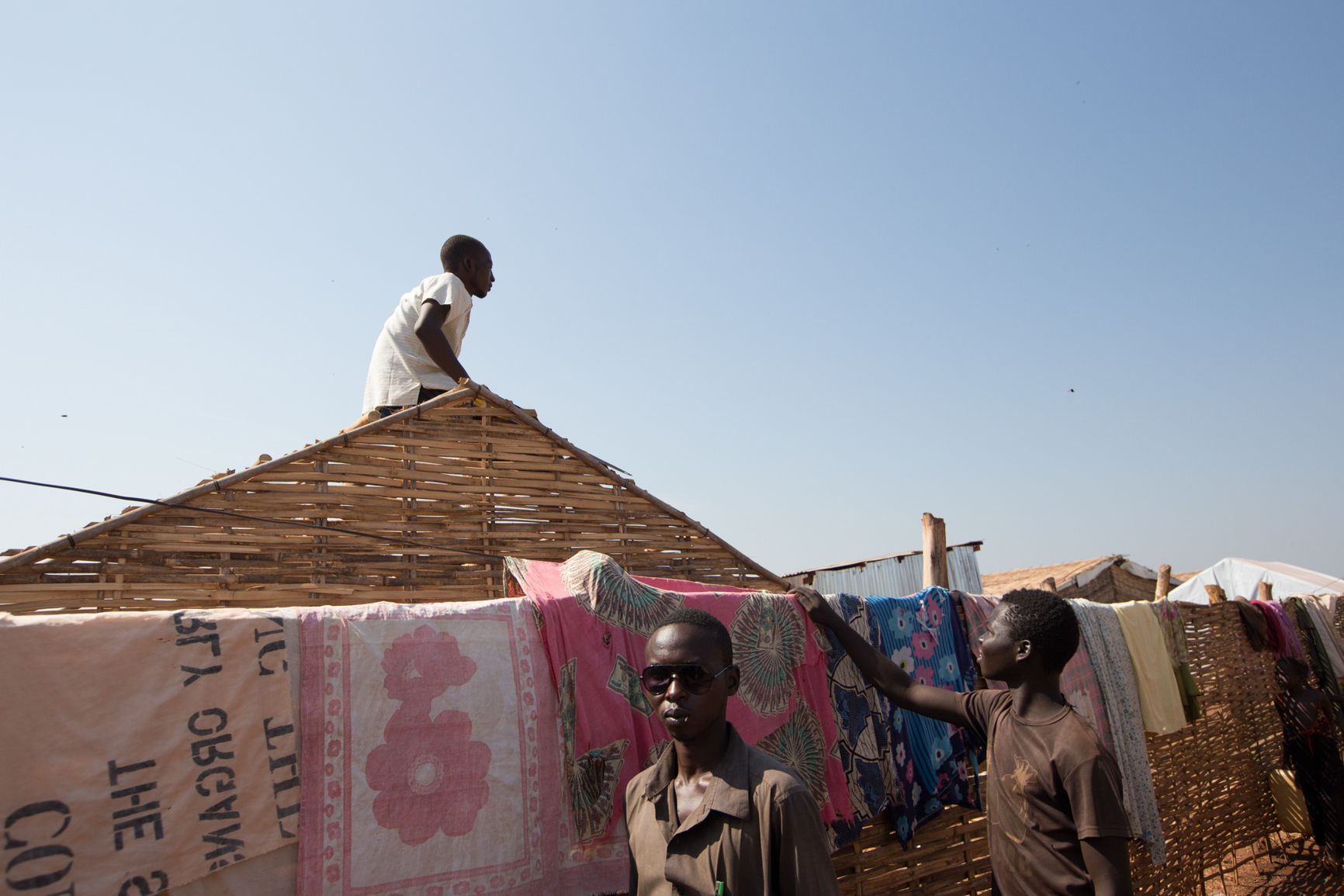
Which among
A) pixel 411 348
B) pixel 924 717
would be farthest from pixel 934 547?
pixel 411 348

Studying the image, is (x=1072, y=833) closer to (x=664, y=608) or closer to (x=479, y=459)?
(x=664, y=608)

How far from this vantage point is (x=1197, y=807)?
242 inches

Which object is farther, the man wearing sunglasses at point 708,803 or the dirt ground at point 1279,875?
the dirt ground at point 1279,875

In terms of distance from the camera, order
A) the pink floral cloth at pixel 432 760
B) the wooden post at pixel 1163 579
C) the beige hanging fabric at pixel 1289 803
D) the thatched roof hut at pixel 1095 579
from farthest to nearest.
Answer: the thatched roof hut at pixel 1095 579 → the wooden post at pixel 1163 579 → the beige hanging fabric at pixel 1289 803 → the pink floral cloth at pixel 432 760

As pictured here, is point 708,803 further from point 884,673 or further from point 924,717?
point 924,717

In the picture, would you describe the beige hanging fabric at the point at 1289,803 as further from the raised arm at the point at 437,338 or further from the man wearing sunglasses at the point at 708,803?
the raised arm at the point at 437,338

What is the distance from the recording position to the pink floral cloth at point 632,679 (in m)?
2.81

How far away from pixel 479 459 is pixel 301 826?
3.25 metres

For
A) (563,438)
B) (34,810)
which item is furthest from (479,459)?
(34,810)

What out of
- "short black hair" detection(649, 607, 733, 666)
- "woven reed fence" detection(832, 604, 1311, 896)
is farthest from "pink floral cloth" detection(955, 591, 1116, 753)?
"short black hair" detection(649, 607, 733, 666)

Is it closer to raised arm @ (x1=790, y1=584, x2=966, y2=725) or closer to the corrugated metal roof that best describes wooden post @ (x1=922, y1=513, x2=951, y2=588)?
raised arm @ (x1=790, y1=584, x2=966, y2=725)

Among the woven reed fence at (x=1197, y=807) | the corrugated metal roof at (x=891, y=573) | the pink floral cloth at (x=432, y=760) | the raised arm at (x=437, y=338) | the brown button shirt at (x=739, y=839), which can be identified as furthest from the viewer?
the corrugated metal roof at (x=891, y=573)

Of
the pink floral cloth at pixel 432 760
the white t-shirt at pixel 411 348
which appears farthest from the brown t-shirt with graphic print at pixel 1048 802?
the white t-shirt at pixel 411 348

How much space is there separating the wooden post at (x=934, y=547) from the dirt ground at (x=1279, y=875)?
3.24m
